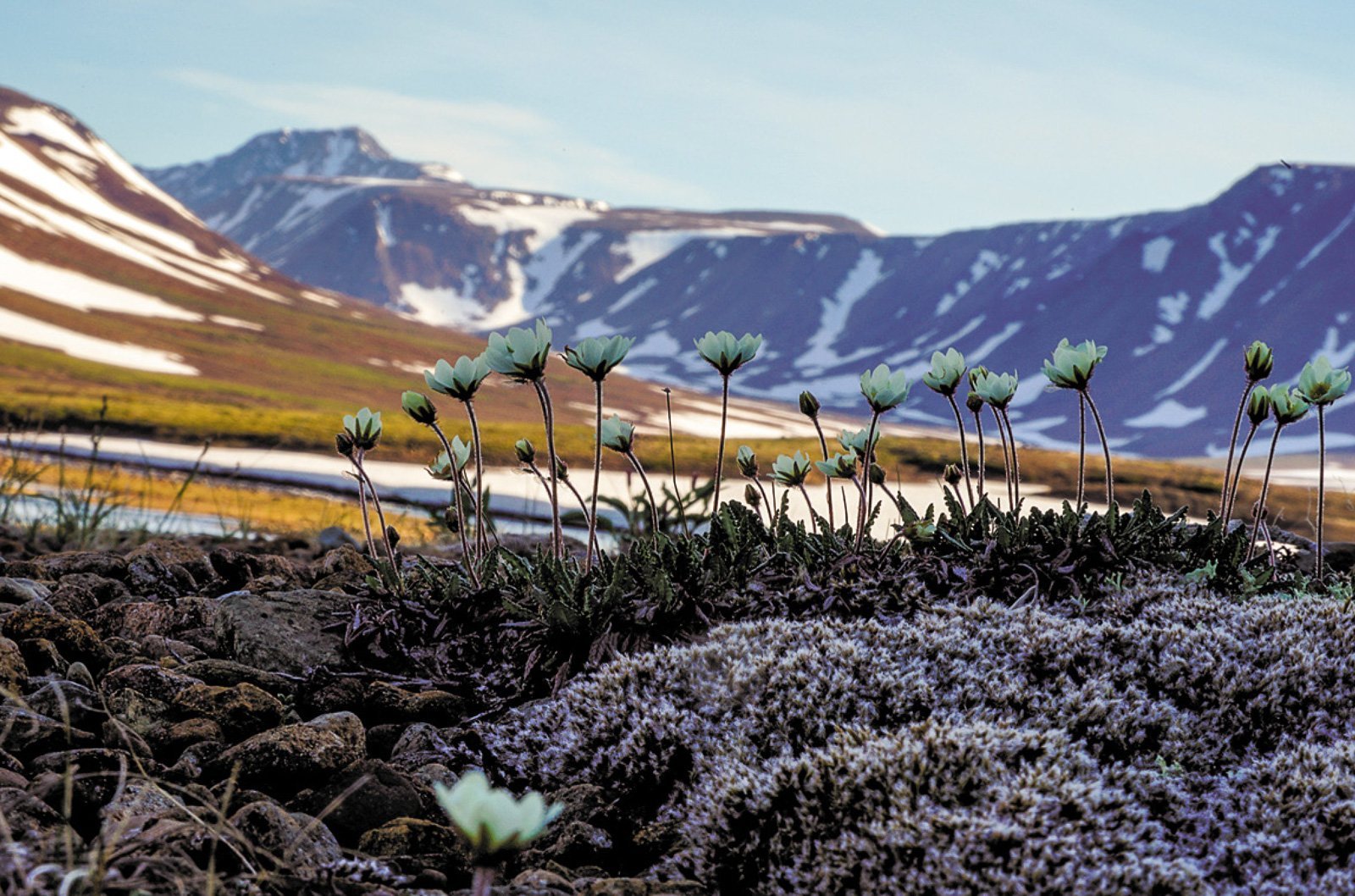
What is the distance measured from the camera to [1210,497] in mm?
10852

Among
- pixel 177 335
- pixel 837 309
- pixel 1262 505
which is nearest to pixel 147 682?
pixel 1262 505

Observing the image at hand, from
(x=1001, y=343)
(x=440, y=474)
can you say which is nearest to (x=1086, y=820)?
(x=440, y=474)

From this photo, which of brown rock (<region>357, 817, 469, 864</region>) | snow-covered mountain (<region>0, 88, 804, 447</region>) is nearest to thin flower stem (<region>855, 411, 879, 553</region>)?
brown rock (<region>357, 817, 469, 864</region>)

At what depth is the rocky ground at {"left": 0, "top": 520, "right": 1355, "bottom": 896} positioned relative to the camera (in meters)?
2.27

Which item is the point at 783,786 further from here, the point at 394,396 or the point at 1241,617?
the point at 394,396

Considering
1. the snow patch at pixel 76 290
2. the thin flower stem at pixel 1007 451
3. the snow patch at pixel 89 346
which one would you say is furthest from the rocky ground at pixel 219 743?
the snow patch at pixel 76 290

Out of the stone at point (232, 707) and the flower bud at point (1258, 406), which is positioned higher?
the flower bud at point (1258, 406)

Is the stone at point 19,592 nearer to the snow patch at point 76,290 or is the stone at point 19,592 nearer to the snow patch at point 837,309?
the snow patch at point 76,290

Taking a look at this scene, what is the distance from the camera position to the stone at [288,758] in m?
2.80

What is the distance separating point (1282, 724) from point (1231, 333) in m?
139

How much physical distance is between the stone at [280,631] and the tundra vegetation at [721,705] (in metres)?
0.01

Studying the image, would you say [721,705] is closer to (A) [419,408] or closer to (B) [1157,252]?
(A) [419,408]

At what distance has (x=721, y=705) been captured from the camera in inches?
121

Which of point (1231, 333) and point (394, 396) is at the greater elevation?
point (1231, 333)
